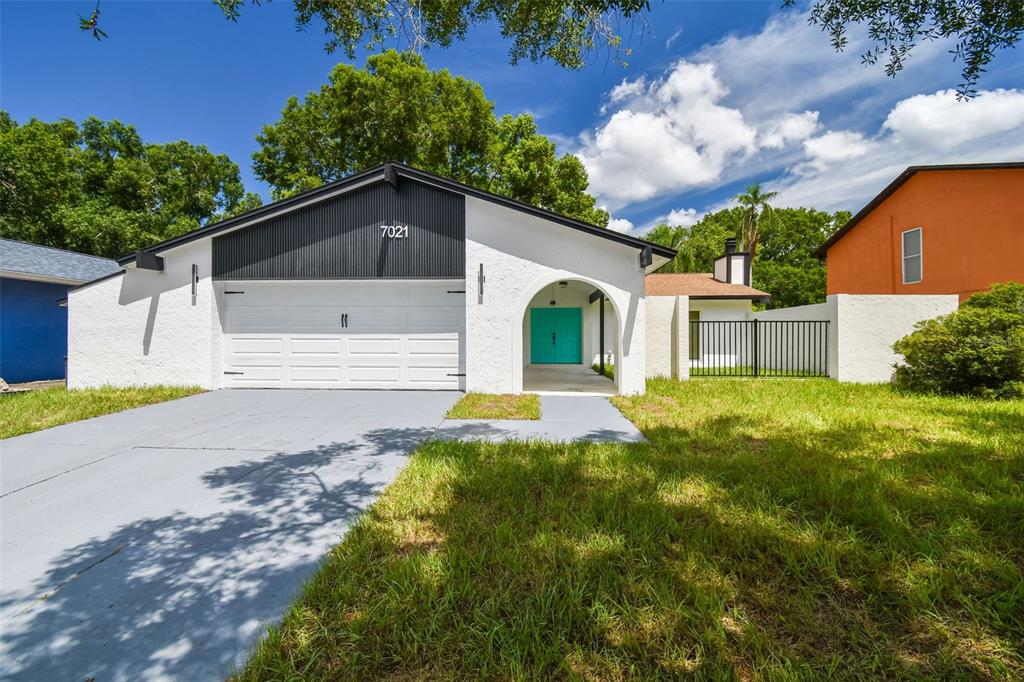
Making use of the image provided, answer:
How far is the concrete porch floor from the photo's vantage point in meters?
9.25

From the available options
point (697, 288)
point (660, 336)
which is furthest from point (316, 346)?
point (697, 288)

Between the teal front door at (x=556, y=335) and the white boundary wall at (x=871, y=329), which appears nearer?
the white boundary wall at (x=871, y=329)

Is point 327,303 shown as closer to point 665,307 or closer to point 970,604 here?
point 665,307

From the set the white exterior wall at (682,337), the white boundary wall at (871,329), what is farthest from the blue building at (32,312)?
the white boundary wall at (871,329)

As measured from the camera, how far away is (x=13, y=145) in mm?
17750

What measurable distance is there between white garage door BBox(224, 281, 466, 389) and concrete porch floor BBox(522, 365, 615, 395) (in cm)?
265

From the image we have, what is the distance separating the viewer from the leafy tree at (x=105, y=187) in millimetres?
18578

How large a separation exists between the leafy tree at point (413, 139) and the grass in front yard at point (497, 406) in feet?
45.4

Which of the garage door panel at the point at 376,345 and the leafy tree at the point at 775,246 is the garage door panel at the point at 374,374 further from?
the leafy tree at the point at 775,246

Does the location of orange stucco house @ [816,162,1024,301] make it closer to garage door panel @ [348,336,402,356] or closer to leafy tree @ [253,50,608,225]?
leafy tree @ [253,50,608,225]

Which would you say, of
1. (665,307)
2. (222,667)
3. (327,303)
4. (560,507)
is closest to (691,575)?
(560,507)

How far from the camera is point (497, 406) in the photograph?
24.3 ft

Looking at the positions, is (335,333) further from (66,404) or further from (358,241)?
(66,404)

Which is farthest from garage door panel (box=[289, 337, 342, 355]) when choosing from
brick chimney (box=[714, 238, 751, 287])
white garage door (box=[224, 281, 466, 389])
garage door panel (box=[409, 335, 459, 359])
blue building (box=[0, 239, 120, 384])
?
brick chimney (box=[714, 238, 751, 287])
